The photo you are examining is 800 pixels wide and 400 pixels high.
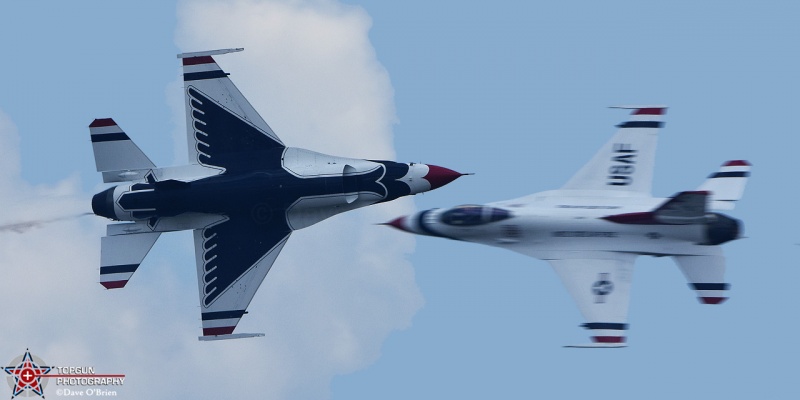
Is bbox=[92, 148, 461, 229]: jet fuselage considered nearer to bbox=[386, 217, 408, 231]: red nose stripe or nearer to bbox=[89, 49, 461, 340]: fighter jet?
bbox=[89, 49, 461, 340]: fighter jet

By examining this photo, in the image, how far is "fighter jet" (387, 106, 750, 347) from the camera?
100 ft

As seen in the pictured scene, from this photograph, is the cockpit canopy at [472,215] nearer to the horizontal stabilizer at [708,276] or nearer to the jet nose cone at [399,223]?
the jet nose cone at [399,223]

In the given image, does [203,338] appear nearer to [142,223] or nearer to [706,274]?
[142,223]

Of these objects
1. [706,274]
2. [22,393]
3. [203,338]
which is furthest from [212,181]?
[706,274]

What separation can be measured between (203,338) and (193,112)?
17.5 feet

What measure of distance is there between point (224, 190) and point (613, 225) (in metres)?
8.82

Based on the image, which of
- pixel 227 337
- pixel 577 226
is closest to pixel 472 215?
pixel 577 226

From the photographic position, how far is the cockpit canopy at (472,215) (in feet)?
103

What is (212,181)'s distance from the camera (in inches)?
1277

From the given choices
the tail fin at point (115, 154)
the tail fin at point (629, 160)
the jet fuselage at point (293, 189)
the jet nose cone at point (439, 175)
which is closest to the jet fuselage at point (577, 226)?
the tail fin at point (629, 160)

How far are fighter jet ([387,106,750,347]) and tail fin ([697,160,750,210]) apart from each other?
22 mm

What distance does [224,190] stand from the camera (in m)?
32.3

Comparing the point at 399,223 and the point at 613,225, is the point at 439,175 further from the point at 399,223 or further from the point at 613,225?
the point at 613,225

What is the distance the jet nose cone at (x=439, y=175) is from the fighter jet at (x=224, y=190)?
0.9 inches
